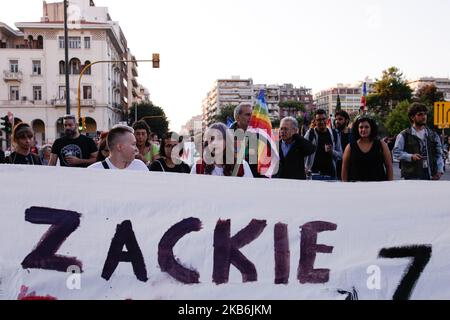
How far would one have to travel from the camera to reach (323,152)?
6.97 metres

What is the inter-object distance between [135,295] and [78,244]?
458 mm

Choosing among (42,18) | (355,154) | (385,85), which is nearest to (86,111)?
(42,18)

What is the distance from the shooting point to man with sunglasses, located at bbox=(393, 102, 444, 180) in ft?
20.8

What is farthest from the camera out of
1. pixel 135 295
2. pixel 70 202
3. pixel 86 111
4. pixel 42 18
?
pixel 42 18

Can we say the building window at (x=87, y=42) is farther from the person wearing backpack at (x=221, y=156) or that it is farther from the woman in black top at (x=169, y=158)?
the person wearing backpack at (x=221, y=156)

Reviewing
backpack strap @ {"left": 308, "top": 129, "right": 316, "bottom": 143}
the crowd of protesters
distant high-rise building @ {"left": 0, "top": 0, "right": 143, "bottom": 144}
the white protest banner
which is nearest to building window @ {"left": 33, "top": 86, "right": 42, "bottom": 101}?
distant high-rise building @ {"left": 0, "top": 0, "right": 143, "bottom": 144}

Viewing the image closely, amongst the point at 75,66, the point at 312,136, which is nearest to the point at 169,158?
the point at 312,136

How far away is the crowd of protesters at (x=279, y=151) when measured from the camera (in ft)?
16.2

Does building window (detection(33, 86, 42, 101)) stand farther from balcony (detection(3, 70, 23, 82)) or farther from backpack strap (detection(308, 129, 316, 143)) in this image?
backpack strap (detection(308, 129, 316, 143))

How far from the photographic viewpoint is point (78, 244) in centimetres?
348

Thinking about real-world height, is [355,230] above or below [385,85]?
below

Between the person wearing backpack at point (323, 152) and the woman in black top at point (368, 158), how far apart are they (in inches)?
56.1

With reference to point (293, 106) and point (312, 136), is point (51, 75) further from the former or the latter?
point (293, 106)

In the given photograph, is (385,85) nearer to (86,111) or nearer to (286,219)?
(86,111)
